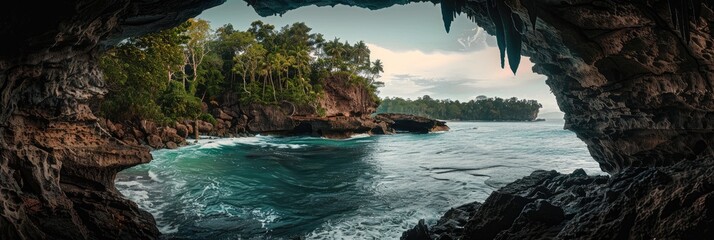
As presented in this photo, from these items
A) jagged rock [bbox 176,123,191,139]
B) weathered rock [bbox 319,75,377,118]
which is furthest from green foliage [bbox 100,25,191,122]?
weathered rock [bbox 319,75,377,118]

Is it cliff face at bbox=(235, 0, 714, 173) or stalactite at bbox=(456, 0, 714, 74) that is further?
stalactite at bbox=(456, 0, 714, 74)

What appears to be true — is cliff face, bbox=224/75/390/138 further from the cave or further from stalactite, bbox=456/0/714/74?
stalactite, bbox=456/0/714/74

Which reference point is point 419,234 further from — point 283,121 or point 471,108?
point 471,108

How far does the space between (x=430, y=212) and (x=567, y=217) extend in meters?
4.19

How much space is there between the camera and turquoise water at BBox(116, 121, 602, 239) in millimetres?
8539

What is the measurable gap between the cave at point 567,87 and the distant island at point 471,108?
376 feet

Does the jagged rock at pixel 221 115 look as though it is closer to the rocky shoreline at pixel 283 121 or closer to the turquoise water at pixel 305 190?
the rocky shoreline at pixel 283 121

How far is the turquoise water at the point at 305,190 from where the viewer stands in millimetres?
8539

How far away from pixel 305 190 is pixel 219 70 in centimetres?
3503

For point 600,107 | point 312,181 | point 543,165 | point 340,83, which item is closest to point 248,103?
point 340,83

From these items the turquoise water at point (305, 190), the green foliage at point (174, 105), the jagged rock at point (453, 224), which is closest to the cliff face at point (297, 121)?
the green foliage at point (174, 105)

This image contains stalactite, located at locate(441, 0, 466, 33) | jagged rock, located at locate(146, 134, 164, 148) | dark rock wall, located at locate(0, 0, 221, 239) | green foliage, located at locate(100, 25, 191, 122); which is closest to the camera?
dark rock wall, located at locate(0, 0, 221, 239)

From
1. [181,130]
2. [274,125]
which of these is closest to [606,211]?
[181,130]

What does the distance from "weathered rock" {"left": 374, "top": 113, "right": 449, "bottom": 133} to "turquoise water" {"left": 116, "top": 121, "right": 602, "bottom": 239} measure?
102 ft
